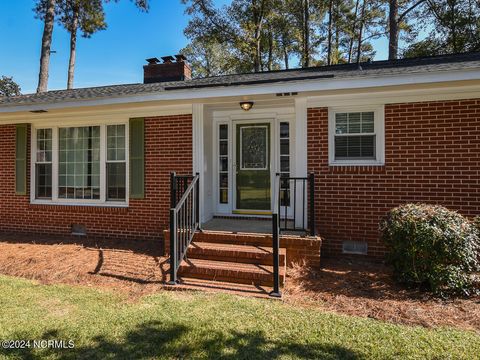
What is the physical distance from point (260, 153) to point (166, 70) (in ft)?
12.8

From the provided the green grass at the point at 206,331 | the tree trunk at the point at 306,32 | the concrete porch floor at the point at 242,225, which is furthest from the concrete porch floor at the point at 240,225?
the tree trunk at the point at 306,32

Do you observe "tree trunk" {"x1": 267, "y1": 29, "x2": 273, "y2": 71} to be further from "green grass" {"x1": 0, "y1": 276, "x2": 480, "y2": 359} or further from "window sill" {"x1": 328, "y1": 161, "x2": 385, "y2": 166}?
"green grass" {"x1": 0, "y1": 276, "x2": 480, "y2": 359}

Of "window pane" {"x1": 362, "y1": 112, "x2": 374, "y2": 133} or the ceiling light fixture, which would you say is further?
the ceiling light fixture

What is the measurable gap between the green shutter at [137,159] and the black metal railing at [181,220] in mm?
908

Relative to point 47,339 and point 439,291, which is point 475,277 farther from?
point 47,339

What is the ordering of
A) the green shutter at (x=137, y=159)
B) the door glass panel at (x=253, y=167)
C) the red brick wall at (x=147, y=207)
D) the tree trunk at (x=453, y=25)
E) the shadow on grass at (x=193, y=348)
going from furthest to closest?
1. the tree trunk at (x=453, y=25)
2. the door glass panel at (x=253, y=167)
3. the green shutter at (x=137, y=159)
4. the red brick wall at (x=147, y=207)
5. the shadow on grass at (x=193, y=348)

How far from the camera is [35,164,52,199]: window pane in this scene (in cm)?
683

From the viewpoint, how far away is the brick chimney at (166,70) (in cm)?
815

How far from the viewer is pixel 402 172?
4.98 metres

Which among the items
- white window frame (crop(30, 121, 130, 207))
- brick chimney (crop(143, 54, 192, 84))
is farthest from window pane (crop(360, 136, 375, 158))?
brick chimney (crop(143, 54, 192, 84))

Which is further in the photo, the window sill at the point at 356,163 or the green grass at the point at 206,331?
the window sill at the point at 356,163

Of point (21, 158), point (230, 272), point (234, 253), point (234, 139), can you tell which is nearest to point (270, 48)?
point (234, 139)

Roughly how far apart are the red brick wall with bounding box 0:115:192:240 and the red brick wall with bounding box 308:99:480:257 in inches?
97.5

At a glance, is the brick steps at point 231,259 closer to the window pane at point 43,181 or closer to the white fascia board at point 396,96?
the white fascia board at point 396,96
